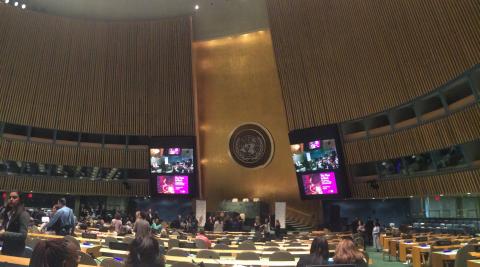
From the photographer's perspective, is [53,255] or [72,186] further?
[72,186]

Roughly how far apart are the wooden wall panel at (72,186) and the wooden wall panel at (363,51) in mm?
9977

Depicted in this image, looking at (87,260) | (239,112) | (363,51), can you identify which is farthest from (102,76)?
(87,260)

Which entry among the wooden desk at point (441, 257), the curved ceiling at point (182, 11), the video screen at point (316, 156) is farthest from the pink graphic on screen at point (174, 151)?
the wooden desk at point (441, 257)

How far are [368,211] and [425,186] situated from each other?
6562 mm

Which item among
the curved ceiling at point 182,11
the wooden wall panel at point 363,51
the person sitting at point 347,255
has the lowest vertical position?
the person sitting at point 347,255

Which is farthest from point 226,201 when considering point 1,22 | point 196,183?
point 1,22

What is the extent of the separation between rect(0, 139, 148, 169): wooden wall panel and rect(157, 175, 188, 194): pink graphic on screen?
6.25 feet

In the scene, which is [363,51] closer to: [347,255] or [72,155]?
[347,255]

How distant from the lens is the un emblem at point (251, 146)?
24.6 m

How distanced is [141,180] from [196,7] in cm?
1046

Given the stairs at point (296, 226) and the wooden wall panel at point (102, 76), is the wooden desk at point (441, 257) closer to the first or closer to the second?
the stairs at point (296, 226)

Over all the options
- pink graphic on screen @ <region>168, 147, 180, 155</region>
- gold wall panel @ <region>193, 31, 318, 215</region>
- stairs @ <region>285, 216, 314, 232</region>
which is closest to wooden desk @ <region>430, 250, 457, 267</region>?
stairs @ <region>285, 216, 314, 232</region>

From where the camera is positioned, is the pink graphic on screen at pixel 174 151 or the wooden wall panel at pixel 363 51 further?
the pink graphic on screen at pixel 174 151

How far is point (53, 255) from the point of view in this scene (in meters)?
2.38
